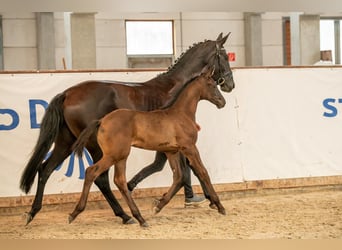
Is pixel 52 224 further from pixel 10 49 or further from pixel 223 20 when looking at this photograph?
pixel 223 20

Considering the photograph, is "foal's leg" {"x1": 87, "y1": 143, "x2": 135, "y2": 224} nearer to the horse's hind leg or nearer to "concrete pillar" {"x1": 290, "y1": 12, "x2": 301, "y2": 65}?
the horse's hind leg

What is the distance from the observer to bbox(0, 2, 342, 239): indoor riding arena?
4.55 meters

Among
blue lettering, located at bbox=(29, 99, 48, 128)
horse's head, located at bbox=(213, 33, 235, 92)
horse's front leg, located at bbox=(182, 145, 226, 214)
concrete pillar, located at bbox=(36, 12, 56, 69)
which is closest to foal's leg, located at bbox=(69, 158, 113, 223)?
horse's front leg, located at bbox=(182, 145, 226, 214)

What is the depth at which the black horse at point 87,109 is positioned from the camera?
452cm

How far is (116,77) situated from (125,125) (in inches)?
63.5

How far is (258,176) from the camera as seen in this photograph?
242 inches

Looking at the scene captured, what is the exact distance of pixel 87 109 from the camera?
4.60 m

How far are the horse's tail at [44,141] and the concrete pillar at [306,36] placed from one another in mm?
3435

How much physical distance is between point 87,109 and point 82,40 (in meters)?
2.37

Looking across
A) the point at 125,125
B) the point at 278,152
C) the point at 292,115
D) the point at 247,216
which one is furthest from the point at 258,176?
the point at 125,125

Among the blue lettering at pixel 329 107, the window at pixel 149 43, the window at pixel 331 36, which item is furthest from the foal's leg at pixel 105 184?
the window at pixel 331 36

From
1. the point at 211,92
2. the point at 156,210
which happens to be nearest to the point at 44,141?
the point at 156,210

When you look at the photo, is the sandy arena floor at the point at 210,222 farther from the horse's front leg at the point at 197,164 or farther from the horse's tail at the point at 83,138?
the horse's tail at the point at 83,138

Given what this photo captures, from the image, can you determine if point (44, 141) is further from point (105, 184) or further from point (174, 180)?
point (174, 180)
